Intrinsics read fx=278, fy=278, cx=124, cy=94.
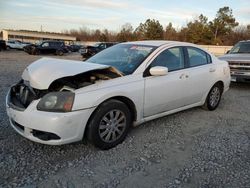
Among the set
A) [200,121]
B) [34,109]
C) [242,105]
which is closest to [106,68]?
[34,109]

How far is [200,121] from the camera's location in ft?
17.5

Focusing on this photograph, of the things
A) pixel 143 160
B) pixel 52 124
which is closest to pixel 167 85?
pixel 143 160

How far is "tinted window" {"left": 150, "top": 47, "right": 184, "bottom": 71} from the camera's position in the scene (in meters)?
4.57

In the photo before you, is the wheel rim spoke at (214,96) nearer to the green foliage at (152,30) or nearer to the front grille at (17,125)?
the front grille at (17,125)

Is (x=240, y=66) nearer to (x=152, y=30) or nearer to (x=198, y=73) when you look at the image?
(x=198, y=73)

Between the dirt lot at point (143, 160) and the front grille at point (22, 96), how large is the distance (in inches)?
23.1

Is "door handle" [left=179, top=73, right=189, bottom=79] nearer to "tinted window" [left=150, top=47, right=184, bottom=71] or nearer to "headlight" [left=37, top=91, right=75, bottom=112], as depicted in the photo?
"tinted window" [left=150, top=47, right=184, bottom=71]

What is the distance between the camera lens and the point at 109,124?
151 inches

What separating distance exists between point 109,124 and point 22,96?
4.22 feet

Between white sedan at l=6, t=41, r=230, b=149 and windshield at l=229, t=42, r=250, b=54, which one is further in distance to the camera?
windshield at l=229, t=42, r=250, b=54

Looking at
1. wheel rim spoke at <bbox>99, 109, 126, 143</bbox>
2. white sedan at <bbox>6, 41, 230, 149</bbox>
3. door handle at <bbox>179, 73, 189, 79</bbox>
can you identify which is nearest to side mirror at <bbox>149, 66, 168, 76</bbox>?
white sedan at <bbox>6, 41, 230, 149</bbox>

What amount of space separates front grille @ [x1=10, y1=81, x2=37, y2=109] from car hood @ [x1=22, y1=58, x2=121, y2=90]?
124 mm

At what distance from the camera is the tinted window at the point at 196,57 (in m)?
5.28

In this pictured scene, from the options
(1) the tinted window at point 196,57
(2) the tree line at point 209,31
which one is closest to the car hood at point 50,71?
(1) the tinted window at point 196,57
